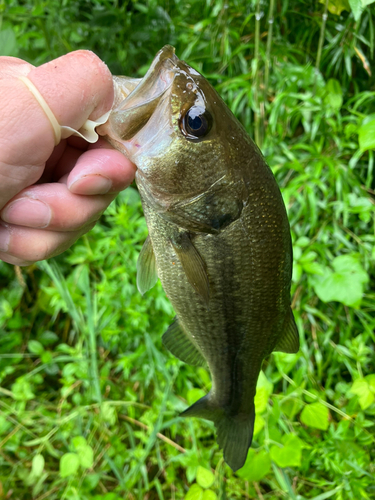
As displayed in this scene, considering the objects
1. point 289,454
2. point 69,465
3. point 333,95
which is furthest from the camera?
point 333,95

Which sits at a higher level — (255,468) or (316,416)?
(316,416)

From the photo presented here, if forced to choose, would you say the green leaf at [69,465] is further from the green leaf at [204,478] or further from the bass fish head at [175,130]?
the bass fish head at [175,130]

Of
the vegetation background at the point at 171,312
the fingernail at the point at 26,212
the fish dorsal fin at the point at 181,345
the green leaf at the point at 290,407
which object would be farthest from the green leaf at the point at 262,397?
the fingernail at the point at 26,212

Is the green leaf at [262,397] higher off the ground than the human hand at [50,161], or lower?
lower

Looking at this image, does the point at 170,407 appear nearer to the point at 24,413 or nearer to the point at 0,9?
the point at 24,413

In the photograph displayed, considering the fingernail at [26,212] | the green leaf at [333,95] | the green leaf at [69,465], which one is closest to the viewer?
the fingernail at [26,212]

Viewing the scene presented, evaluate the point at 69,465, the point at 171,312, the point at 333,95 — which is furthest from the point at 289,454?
the point at 333,95

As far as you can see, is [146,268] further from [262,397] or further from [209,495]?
[209,495]

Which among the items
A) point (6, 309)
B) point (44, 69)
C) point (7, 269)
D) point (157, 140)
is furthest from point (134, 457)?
point (44, 69)
